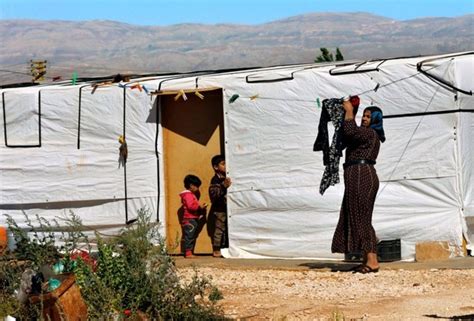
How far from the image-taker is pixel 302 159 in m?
11.3

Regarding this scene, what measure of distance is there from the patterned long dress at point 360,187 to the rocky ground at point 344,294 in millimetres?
315

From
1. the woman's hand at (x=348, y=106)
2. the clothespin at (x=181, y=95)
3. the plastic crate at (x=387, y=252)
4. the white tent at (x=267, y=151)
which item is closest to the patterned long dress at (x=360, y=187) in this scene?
the woman's hand at (x=348, y=106)

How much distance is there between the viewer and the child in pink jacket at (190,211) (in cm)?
1173

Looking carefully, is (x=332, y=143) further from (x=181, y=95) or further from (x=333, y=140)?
(x=181, y=95)

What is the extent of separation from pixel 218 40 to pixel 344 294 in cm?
6946

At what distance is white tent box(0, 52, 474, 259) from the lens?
1066cm

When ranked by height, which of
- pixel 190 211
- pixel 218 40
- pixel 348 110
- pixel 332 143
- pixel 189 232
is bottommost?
pixel 189 232

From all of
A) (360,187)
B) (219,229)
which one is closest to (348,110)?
(360,187)

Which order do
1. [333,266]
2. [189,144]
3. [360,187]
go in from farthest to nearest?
[189,144] → [333,266] → [360,187]

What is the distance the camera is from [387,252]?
425 inches

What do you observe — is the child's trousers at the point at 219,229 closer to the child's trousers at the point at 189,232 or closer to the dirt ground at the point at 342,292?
the child's trousers at the point at 189,232

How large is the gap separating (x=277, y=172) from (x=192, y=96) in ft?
4.57

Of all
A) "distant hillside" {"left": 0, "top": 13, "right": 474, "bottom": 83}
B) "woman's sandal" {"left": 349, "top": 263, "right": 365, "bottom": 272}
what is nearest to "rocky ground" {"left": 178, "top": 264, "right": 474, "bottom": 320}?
"woman's sandal" {"left": 349, "top": 263, "right": 365, "bottom": 272}

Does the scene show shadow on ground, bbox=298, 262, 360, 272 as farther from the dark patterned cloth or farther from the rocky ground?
the dark patterned cloth
